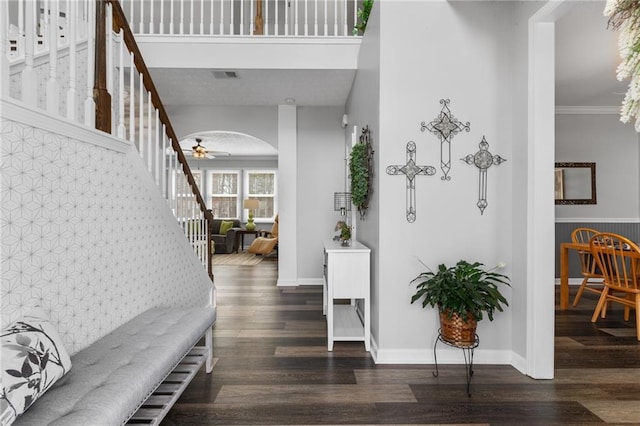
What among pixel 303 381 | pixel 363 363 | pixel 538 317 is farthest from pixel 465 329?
pixel 303 381

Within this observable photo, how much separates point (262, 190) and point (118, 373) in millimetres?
9593

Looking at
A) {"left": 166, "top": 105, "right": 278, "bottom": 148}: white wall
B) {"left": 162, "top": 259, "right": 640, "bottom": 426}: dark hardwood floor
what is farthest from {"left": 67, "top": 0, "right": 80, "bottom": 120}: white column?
{"left": 166, "top": 105, "right": 278, "bottom": 148}: white wall

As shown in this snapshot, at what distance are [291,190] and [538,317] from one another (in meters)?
3.65

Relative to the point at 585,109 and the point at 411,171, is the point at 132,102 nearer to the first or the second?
the point at 411,171

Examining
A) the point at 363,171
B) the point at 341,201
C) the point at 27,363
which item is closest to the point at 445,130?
the point at 363,171

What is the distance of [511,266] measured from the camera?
268 cm

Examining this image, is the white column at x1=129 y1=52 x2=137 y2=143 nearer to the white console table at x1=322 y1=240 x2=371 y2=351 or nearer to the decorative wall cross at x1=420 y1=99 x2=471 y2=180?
the white console table at x1=322 y1=240 x2=371 y2=351

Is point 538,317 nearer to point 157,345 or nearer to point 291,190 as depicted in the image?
point 157,345

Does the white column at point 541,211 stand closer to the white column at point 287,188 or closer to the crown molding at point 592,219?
the white column at point 287,188

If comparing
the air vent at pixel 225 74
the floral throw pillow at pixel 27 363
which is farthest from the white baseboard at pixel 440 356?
the air vent at pixel 225 74

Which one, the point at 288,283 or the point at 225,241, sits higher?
the point at 225,241

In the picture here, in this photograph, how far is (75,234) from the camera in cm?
176

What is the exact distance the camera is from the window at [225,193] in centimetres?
1085

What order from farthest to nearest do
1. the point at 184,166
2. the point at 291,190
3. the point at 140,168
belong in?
the point at 291,190
the point at 184,166
the point at 140,168
